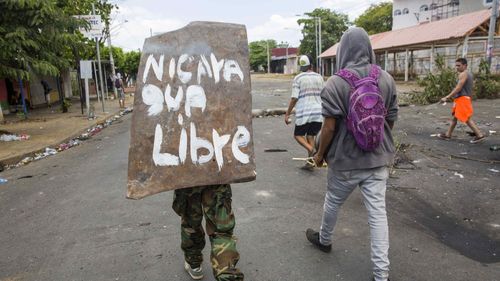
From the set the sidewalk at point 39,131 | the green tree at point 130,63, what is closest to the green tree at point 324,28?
the green tree at point 130,63

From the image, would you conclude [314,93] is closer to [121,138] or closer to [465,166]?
[465,166]

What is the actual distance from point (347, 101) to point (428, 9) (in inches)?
1775

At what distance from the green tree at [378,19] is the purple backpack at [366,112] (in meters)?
54.8

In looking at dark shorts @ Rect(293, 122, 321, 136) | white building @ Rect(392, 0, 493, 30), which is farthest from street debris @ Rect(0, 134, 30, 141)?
white building @ Rect(392, 0, 493, 30)

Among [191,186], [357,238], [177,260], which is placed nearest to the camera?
[191,186]

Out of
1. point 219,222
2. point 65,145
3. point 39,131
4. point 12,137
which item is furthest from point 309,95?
point 39,131

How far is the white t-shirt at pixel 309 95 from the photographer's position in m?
5.72

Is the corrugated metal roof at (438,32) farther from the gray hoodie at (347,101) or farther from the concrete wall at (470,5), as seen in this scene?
the gray hoodie at (347,101)

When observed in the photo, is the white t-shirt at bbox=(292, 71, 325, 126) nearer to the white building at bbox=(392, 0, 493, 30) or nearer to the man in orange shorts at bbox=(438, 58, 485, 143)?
the man in orange shorts at bbox=(438, 58, 485, 143)

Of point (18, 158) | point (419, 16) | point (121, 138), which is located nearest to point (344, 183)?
point (18, 158)

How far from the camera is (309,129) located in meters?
5.89

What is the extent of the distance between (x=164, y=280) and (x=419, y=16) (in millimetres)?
46515

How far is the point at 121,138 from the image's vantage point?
10062 millimetres

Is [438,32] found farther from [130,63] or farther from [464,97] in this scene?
[130,63]
